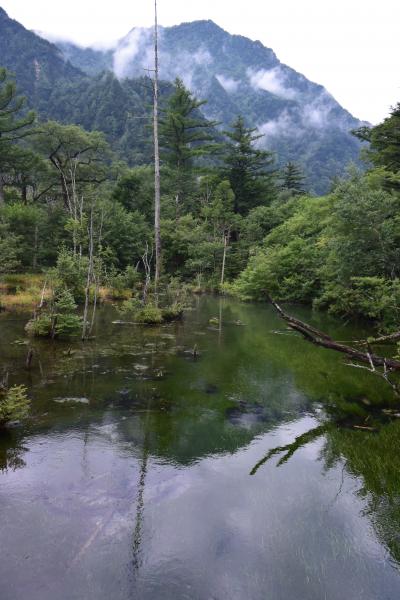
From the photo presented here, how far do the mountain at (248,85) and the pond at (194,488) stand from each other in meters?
110

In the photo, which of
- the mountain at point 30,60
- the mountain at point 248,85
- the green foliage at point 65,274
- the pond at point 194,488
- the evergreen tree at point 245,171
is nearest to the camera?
the pond at point 194,488

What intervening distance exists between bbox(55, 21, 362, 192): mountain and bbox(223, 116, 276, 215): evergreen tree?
69.7 metres

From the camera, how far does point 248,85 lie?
15538 centimetres

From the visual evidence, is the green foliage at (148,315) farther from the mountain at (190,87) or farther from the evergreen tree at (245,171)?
the mountain at (190,87)

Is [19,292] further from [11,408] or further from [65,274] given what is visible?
[11,408]

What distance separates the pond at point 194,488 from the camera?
167 inches

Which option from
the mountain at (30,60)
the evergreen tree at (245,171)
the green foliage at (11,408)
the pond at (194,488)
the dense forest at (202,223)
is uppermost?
the mountain at (30,60)

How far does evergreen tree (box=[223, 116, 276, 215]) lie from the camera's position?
44.7 meters

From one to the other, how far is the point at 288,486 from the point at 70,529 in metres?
3.19

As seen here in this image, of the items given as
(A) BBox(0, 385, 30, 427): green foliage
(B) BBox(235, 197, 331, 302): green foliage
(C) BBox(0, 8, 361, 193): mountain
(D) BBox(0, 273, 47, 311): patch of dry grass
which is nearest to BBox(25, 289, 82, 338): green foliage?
(D) BBox(0, 273, 47, 311): patch of dry grass

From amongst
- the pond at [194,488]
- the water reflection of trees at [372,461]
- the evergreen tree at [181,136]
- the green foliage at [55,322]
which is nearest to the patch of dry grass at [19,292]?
the green foliage at [55,322]

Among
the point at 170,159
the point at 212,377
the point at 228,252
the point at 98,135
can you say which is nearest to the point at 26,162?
the point at 98,135

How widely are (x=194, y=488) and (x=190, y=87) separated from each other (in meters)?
164

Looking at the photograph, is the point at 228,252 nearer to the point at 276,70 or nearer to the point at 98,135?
the point at 98,135
